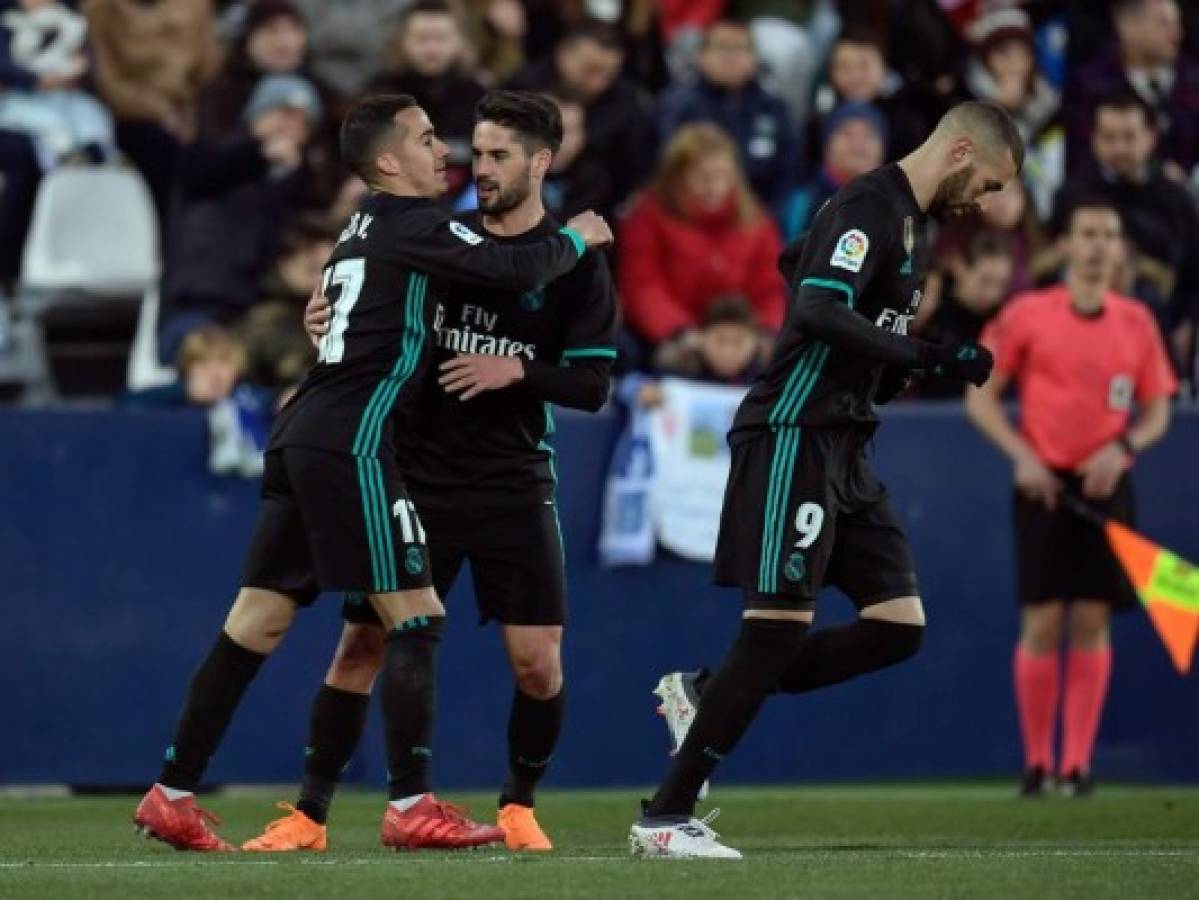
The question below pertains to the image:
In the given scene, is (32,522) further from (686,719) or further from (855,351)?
(855,351)

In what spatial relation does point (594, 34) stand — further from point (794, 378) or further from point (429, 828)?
point (429, 828)

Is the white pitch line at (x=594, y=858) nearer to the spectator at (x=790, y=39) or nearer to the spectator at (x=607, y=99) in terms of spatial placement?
the spectator at (x=607, y=99)

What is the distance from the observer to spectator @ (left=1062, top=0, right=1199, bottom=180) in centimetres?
1573

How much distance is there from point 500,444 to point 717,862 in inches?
63.1

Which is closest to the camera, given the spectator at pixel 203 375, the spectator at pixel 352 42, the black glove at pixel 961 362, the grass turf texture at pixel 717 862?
the grass turf texture at pixel 717 862

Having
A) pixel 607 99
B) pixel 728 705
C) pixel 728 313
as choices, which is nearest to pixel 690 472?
pixel 728 313

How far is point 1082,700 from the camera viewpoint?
1230 cm

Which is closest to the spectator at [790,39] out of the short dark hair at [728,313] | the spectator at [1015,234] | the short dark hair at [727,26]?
the short dark hair at [727,26]

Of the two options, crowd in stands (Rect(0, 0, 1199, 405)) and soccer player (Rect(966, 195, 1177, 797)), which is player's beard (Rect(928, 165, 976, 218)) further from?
crowd in stands (Rect(0, 0, 1199, 405))

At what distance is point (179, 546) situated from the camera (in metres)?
12.6

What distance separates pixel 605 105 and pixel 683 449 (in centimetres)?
253

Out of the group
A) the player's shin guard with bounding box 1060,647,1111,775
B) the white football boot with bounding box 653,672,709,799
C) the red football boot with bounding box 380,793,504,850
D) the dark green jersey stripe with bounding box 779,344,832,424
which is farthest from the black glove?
the player's shin guard with bounding box 1060,647,1111,775

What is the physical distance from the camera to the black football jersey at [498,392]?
8.84 metres

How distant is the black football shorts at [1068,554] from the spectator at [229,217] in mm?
3966
